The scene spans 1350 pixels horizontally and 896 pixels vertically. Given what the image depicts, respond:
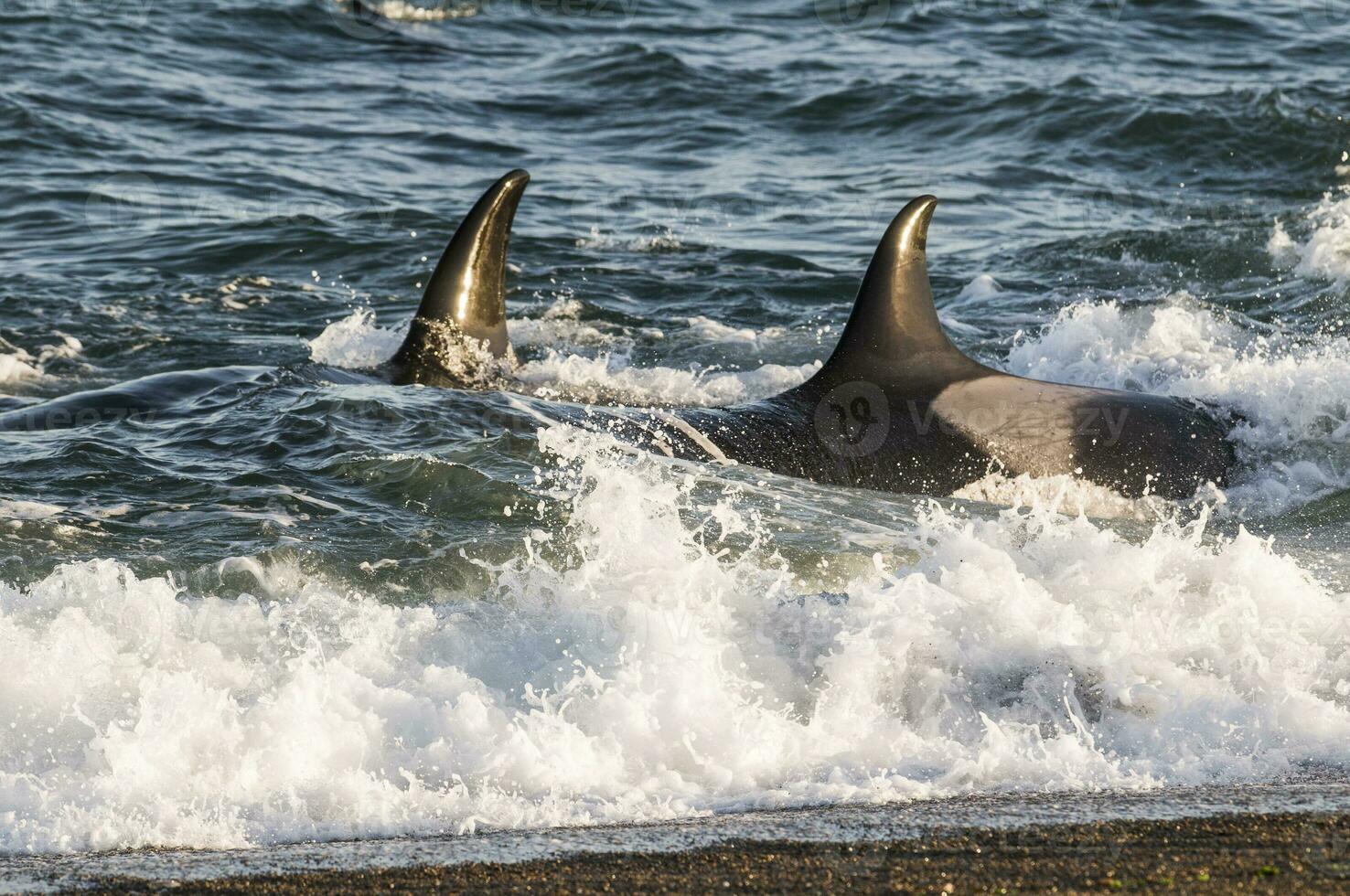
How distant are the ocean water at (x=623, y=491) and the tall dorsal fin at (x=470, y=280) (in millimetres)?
489

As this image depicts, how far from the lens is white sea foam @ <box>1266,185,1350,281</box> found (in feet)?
38.7

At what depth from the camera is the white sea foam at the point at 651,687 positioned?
441 centimetres

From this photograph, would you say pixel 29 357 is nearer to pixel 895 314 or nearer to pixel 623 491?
pixel 623 491

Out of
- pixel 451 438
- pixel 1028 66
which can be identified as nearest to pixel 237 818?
pixel 451 438

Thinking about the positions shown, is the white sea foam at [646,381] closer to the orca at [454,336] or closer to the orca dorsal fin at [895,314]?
the orca at [454,336]

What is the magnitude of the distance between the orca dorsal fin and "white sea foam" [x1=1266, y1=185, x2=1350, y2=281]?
18.7 feet

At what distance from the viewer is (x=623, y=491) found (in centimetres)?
621

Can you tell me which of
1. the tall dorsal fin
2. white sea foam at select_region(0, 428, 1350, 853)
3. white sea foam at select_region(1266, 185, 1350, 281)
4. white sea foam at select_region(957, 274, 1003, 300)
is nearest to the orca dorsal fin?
white sea foam at select_region(0, 428, 1350, 853)

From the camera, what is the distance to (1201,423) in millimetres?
7770

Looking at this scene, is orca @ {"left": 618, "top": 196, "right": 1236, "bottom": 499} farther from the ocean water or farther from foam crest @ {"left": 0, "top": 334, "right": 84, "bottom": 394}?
foam crest @ {"left": 0, "top": 334, "right": 84, "bottom": 394}

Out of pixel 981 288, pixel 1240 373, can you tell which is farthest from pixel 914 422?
pixel 981 288

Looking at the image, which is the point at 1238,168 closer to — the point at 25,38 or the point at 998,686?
the point at 998,686

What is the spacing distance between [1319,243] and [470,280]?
282 inches

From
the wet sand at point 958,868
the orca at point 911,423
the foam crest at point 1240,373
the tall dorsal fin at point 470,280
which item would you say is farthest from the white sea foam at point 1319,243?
the wet sand at point 958,868
